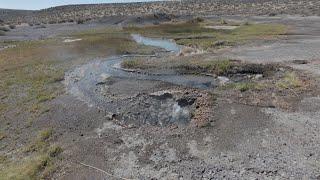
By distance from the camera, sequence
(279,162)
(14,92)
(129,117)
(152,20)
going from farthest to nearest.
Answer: (152,20), (14,92), (129,117), (279,162)

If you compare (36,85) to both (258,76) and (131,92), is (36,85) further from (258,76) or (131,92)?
(258,76)

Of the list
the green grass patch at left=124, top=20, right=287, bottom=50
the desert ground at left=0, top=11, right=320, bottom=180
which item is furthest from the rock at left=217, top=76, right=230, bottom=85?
the green grass patch at left=124, top=20, right=287, bottom=50

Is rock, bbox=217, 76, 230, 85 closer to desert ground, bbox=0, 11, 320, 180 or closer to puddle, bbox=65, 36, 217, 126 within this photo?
desert ground, bbox=0, 11, 320, 180

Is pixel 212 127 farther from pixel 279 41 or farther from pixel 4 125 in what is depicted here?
pixel 279 41

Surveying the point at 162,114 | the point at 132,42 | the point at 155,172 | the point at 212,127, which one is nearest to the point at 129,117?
the point at 162,114

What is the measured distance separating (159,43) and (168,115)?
32349 mm

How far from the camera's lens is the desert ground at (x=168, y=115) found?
71.7 feet

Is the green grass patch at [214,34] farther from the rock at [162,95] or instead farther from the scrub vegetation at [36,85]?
the rock at [162,95]

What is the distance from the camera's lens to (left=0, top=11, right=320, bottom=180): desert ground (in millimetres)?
21859

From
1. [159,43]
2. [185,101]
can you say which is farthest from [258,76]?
[159,43]

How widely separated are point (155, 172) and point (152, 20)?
251 ft

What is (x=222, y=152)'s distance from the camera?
73.7ft

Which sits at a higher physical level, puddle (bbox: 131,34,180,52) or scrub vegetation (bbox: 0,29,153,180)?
puddle (bbox: 131,34,180,52)

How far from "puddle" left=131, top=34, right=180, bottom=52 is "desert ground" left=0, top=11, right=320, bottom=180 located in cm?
493
